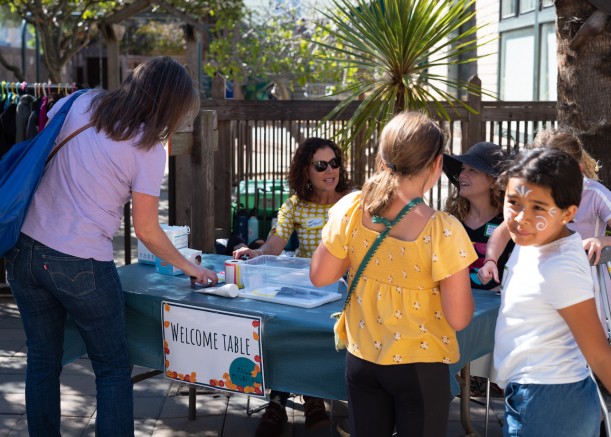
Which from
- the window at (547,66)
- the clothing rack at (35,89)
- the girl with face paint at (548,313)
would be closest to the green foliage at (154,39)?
the window at (547,66)

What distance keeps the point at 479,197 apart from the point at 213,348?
5.03 ft

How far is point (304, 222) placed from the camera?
4.65 metres

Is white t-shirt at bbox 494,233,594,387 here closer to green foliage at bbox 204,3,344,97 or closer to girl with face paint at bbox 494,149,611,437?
girl with face paint at bbox 494,149,611,437

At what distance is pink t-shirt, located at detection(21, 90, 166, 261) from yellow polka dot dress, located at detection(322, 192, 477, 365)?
89 centimetres

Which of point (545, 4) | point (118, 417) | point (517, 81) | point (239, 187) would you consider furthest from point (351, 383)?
point (517, 81)

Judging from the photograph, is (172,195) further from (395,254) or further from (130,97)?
(395,254)

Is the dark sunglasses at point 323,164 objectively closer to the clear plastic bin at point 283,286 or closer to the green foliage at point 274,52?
the clear plastic bin at point 283,286

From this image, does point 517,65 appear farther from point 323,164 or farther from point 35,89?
point 323,164

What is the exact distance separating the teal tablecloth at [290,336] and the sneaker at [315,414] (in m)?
0.97

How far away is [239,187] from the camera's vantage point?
7.26m

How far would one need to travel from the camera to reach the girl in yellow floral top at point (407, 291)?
257 centimetres

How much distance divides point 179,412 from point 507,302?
2570 millimetres

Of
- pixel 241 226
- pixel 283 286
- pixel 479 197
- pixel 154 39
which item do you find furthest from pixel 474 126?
pixel 154 39

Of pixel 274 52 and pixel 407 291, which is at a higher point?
pixel 274 52
